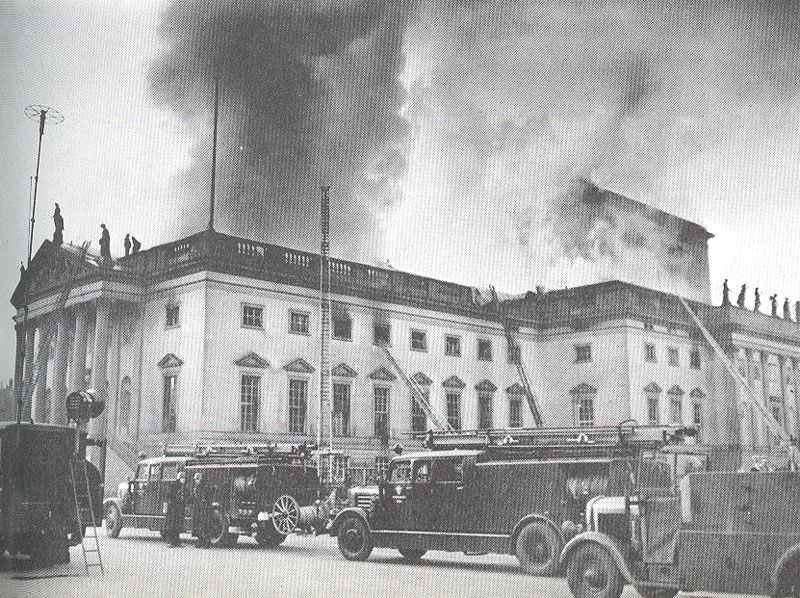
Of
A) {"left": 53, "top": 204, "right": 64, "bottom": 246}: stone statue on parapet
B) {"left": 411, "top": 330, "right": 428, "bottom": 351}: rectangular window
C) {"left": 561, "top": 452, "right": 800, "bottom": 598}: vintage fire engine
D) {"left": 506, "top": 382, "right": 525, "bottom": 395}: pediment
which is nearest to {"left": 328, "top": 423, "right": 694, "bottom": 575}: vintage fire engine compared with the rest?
{"left": 506, "top": 382, "right": 525, "bottom": 395}: pediment

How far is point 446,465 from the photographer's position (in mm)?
8961

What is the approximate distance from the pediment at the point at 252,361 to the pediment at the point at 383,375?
1063mm

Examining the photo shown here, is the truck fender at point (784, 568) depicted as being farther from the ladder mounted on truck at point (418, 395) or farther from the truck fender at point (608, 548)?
the ladder mounted on truck at point (418, 395)

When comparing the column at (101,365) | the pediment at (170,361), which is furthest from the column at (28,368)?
the pediment at (170,361)

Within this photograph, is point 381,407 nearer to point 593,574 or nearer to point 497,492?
point 497,492

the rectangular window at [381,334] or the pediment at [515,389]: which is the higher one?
the rectangular window at [381,334]

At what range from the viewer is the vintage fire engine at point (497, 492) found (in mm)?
7812

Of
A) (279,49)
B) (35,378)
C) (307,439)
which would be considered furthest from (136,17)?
(307,439)

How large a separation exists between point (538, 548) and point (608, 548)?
6.64ft

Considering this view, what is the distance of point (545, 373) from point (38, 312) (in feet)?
15.6

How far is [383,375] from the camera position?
8898 mm

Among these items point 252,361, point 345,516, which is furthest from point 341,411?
point 345,516

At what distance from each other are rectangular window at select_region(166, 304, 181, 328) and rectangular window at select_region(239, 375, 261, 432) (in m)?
0.86

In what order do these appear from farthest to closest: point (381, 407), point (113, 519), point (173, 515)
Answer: point (113, 519) → point (173, 515) → point (381, 407)
